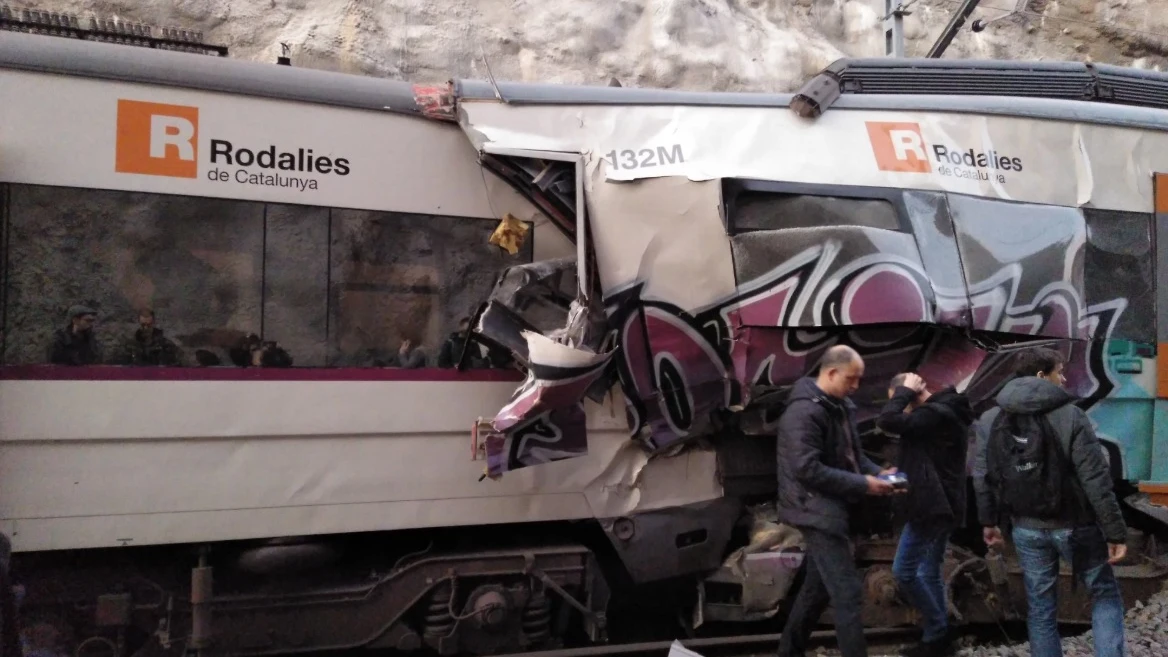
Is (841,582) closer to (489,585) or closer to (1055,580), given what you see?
(1055,580)

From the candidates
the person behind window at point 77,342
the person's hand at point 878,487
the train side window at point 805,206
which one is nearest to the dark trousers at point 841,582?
the person's hand at point 878,487

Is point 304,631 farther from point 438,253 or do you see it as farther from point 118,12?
point 118,12

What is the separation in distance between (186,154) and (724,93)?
287 cm

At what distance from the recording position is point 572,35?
13.0m

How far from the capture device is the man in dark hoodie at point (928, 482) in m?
4.08

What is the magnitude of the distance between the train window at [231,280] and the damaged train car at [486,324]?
0.02 m

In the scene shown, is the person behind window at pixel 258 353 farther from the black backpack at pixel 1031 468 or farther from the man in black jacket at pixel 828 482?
the black backpack at pixel 1031 468

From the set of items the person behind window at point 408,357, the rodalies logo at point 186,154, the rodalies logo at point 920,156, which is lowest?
the person behind window at point 408,357

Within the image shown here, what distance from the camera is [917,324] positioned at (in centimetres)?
437

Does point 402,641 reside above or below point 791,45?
below

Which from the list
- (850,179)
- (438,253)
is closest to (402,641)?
(438,253)

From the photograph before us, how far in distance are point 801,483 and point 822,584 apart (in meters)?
0.57

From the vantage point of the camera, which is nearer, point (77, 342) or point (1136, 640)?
point (77, 342)

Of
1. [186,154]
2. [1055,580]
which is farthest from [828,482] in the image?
[186,154]
